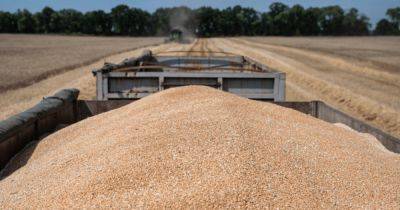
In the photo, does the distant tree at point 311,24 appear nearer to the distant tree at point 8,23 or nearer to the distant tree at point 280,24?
the distant tree at point 280,24

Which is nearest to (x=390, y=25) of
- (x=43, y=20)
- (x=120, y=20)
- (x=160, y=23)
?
(x=160, y=23)

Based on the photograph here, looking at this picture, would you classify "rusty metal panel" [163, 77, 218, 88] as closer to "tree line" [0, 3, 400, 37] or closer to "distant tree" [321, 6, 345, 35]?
"tree line" [0, 3, 400, 37]

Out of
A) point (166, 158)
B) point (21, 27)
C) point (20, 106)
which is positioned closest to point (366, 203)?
point (166, 158)

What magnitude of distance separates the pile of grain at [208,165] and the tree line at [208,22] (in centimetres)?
10792

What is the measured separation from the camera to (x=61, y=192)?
350 cm

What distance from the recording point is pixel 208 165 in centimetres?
358

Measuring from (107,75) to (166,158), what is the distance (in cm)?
284

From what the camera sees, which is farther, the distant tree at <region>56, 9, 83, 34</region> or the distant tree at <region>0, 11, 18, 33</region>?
the distant tree at <region>56, 9, 83, 34</region>

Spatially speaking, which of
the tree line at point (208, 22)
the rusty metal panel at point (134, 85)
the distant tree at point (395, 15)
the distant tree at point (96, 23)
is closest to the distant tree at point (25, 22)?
the tree line at point (208, 22)

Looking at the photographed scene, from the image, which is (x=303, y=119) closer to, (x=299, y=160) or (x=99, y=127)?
(x=299, y=160)

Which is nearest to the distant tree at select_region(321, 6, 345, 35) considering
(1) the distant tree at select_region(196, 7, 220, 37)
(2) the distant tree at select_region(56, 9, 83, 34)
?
(1) the distant tree at select_region(196, 7, 220, 37)

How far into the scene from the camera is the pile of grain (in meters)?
3.30

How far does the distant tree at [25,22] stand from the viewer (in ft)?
364

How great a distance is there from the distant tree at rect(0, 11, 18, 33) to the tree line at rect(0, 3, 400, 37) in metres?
0.04
